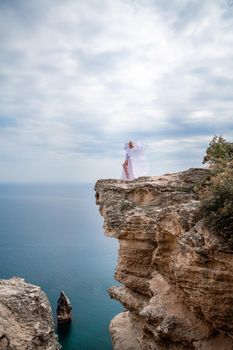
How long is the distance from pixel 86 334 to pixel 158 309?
98.9 ft

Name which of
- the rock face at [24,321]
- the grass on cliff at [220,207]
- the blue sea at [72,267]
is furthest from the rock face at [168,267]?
the blue sea at [72,267]

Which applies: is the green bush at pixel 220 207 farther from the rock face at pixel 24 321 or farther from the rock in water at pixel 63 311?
the rock in water at pixel 63 311

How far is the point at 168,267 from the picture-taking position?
16688 mm

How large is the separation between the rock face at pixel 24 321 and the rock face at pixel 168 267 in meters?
4.46

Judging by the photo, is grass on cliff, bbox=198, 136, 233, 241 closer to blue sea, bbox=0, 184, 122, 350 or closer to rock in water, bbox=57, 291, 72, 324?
blue sea, bbox=0, 184, 122, 350

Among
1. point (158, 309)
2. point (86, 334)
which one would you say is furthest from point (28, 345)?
point (86, 334)

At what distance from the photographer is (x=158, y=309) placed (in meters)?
15.7

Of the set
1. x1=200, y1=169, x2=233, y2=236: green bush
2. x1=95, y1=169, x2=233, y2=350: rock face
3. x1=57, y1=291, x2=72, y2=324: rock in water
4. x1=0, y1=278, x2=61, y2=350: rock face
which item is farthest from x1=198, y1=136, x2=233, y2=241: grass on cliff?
x1=57, y1=291, x2=72, y2=324: rock in water

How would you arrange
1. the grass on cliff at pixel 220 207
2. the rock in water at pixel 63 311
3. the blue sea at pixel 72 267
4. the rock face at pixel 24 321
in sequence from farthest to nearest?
the rock in water at pixel 63 311, the blue sea at pixel 72 267, the rock face at pixel 24 321, the grass on cliff at pixel 220 207

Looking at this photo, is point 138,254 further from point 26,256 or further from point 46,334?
point 26,256

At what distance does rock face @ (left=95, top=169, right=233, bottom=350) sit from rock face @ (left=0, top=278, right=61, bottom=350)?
4463 millimetres

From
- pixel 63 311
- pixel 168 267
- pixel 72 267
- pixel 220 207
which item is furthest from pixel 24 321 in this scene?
pixel 72 267

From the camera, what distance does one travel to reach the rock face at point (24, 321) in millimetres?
12594

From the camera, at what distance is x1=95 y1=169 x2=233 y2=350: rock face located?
12.5 m
